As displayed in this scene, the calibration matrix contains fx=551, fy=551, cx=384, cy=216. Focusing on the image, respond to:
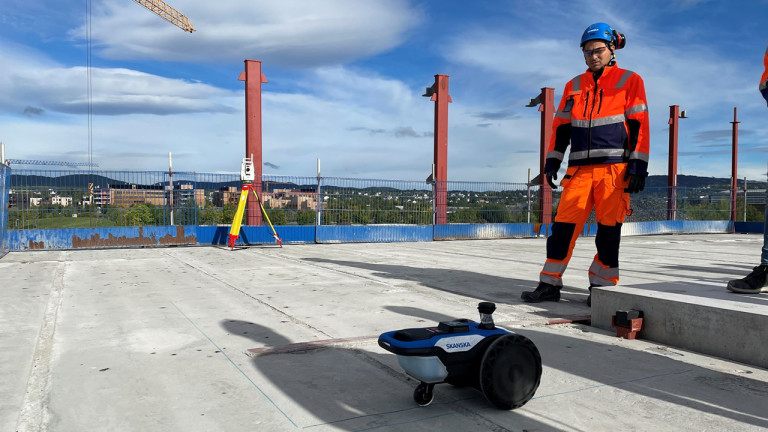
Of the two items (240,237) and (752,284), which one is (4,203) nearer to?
(240,237)

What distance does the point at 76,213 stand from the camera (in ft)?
42.6

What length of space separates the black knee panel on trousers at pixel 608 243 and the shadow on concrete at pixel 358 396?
2793mm

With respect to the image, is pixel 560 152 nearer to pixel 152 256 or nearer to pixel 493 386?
pixel 493 386

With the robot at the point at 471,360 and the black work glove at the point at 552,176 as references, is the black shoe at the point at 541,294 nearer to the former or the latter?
the black work glove at the point at 552,176

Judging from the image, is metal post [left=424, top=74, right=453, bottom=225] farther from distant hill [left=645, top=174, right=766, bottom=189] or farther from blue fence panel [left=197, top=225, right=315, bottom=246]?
distant hill [left=645, top=174, right=766, bottom=189]

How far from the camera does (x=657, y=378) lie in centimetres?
335

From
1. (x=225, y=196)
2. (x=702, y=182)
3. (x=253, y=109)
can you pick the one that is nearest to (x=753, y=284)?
(x=225, y=196)

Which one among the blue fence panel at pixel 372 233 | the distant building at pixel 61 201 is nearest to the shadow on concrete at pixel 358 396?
the distant building at pixel 61 201

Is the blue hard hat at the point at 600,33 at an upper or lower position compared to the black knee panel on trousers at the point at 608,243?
upper

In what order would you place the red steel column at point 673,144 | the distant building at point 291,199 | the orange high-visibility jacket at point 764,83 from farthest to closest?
1. the red steel column at point 673,144
2. the distant building at point 291,199
3. the orange high-visibility jacket at point 764,83

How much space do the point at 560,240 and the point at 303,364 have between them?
10.3ft

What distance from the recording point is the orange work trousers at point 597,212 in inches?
209

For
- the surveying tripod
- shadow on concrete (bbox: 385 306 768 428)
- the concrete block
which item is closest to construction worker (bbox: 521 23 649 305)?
the concrete block

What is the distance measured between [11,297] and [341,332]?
4.22 m
